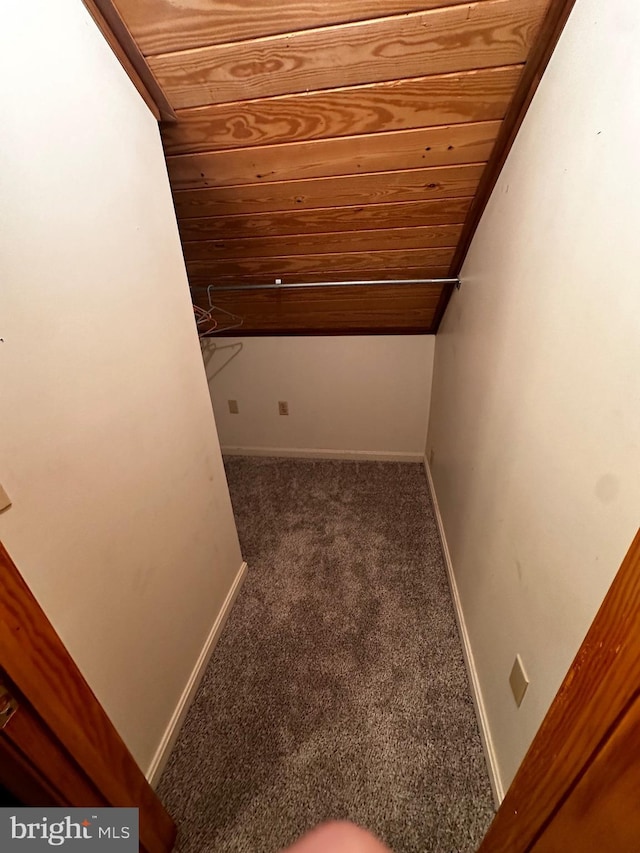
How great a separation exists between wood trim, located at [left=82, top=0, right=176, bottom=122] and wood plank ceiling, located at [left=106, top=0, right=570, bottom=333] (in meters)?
0.02

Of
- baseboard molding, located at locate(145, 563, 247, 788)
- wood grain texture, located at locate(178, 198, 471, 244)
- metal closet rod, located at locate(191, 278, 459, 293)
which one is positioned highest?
wood grain texture, located at locate(178, 198, 471, 244)

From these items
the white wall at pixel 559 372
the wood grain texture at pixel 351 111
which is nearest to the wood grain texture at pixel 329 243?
the white wall at pixel 559 372

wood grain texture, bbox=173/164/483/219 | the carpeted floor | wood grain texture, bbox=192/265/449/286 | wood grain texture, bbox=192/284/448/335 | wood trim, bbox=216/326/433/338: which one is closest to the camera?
the carpeted floor

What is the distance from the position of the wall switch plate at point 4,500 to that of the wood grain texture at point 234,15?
45.4 inches

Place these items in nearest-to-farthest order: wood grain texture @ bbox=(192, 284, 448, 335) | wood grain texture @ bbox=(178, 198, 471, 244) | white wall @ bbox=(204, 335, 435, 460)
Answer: wood grain texture @ bbox=(178, 198, 471, 244) < wood grain texture @ bbox=(192, 284, 448, 335) < white wall @ bbox=(204, 335, 435, 460)

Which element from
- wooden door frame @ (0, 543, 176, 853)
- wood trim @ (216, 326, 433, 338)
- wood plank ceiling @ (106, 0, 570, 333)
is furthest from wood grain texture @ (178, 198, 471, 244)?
wooden door frame @ (0, 543, 176, 853)

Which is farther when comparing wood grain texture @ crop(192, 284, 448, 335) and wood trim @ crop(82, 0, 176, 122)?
wood grain texture @ crop(192, 284, 448, 335)

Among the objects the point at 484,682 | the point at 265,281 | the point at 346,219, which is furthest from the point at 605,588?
the point at 265,281

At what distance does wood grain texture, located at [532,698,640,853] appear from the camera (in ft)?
1.67

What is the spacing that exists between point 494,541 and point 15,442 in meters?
1.32

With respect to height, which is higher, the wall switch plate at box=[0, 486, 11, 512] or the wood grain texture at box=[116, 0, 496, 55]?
the wood grain texture at box=[116, 0, 496, 55]

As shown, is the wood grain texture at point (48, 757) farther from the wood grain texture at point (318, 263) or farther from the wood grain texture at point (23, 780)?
the wood grain texture at point (318, 263)

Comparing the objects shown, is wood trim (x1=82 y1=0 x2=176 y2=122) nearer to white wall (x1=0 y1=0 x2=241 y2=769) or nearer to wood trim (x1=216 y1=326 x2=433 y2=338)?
white wall (x1=0 y1=0 x2=241 y2=769)

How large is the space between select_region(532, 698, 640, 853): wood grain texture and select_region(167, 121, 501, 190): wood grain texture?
4.83ft
